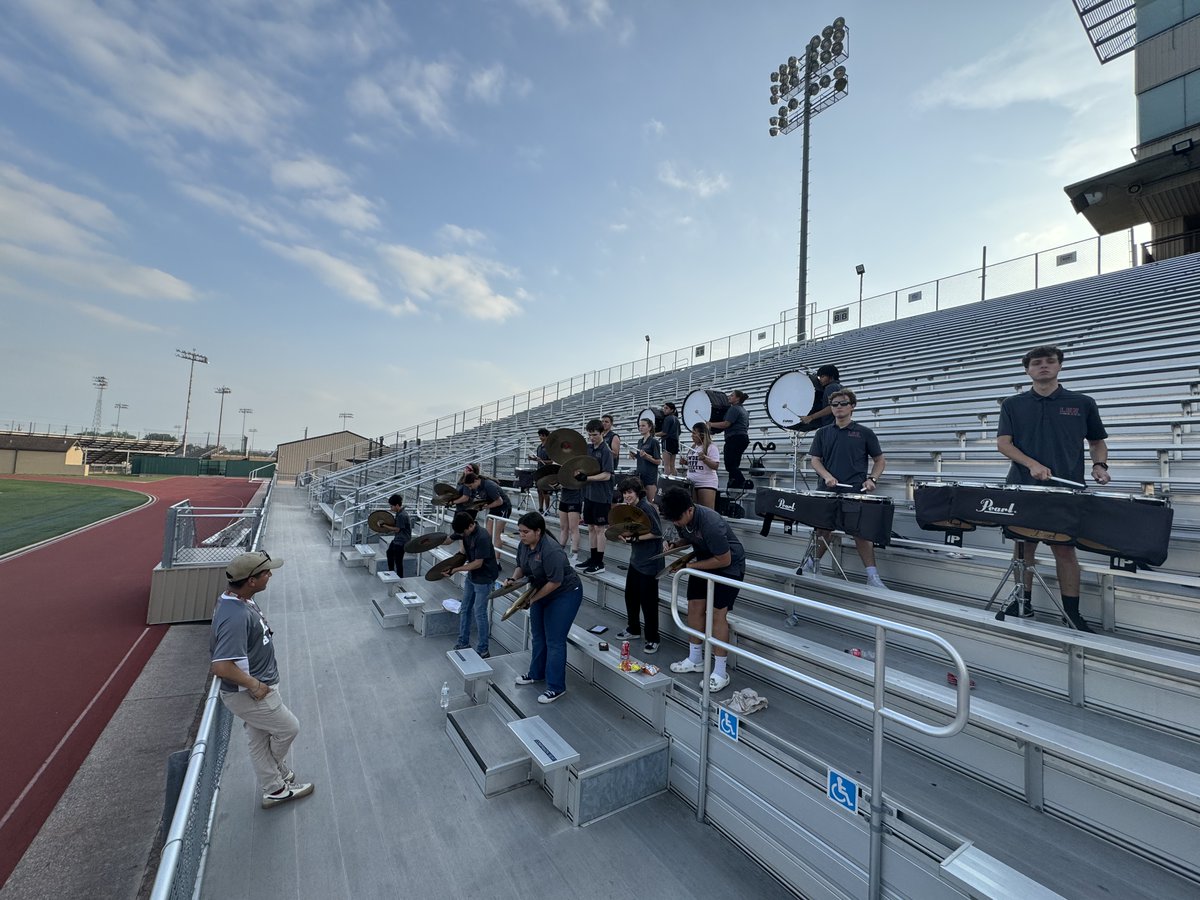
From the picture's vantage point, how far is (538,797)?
3.15 m

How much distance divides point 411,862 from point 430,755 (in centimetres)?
97

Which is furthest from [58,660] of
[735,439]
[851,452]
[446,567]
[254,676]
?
[851,452]

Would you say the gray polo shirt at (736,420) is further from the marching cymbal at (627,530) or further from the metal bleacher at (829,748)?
the marching cymbal at (627,530)

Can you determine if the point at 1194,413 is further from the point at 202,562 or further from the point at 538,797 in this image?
the point at 202,562

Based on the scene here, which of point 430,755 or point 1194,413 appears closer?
point 430,755

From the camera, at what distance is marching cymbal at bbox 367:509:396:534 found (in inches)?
290

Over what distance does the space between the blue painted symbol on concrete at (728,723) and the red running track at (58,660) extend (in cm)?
442

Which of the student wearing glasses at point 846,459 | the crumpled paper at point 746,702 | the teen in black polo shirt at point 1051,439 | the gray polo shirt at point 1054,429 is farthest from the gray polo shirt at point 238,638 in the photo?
the gray polo shirt at point 1054,429

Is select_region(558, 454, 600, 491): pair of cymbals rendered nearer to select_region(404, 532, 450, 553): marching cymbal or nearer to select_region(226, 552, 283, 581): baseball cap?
select_region(404, 532, 450, 553): marching cymbal

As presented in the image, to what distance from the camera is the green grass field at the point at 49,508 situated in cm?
1463

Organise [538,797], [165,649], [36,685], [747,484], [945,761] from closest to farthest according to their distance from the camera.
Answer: [945,761] → [538,797] → [36,685] → [747,484] → [165,649]

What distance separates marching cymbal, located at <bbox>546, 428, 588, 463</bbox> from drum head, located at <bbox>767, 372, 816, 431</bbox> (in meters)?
2.05

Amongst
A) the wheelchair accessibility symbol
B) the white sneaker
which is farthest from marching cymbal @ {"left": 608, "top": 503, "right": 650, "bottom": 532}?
the wheelchair accessibility symbol

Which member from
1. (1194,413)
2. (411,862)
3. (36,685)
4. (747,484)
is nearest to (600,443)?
(747,484)
